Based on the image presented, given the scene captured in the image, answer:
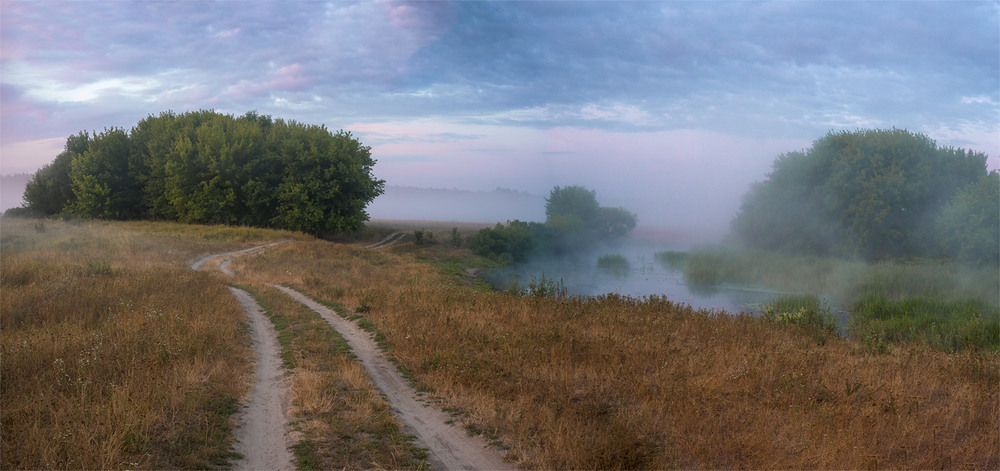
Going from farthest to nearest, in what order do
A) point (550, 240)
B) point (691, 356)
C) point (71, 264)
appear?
point (550, 240)
point (71, 264)
point (691, 356)

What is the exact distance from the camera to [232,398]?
7645 millimetres

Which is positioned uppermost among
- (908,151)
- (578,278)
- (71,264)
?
(908,151)

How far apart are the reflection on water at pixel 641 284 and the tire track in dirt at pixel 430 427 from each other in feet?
38.5

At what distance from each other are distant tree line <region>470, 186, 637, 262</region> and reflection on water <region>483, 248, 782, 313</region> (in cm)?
427

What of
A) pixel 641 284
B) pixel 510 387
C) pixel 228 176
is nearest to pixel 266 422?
pixel 510 387

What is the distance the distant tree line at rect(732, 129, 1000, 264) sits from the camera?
3877 centimetres

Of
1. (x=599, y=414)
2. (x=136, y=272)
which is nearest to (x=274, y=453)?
(x=599, y=414)

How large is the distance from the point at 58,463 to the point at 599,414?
6.19m

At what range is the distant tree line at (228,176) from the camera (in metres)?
55.7

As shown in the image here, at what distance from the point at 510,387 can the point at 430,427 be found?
1696mm

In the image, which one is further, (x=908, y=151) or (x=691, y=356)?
(x=908, y=151)

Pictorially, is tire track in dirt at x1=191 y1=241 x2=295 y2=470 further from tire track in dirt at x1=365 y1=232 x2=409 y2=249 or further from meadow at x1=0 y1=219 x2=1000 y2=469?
tire track in dirt at x1=365 y1=232 x2=409 y2=249

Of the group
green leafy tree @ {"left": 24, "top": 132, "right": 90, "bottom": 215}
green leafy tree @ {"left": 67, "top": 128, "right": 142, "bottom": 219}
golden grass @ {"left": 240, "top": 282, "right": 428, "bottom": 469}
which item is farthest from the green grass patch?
green leafy tree @ {"left": 24, "top": 132, "right": 90, "bottom": 215}

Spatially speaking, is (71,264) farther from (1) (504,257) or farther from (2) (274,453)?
(1) (504,257)
